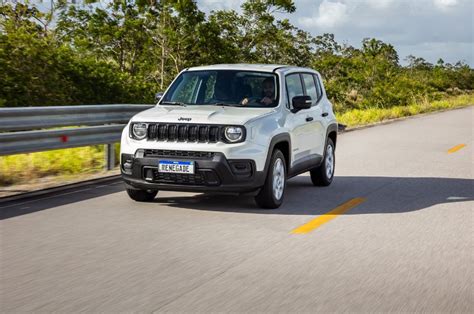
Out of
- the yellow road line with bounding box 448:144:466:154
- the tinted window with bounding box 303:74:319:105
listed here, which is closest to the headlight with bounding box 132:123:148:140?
the tinted window with bounding box 303:74:319:105

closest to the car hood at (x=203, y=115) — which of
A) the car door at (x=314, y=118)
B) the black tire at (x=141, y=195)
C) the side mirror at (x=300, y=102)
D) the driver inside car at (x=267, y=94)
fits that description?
the driver inside car at (x=267, y=94)

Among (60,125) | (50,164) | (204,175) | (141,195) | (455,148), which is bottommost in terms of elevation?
(455,148)

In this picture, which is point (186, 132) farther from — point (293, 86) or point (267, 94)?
point (293, 86)

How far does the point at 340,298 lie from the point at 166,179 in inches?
141

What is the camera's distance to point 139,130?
27.8 ft

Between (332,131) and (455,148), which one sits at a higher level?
(332,131)

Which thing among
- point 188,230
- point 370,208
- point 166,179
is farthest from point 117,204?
point 370,208

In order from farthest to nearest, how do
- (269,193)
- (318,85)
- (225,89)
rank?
(318,85) → (225,89) → (269,193)

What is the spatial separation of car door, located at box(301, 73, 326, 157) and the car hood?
48.3 inches

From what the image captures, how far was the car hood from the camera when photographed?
820 centimetres

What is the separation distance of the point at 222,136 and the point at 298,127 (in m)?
1.54

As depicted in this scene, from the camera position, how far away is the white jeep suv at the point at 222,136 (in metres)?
8.12

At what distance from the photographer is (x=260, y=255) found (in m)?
6.29

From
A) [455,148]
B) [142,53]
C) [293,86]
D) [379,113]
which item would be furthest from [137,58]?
[293,86]
